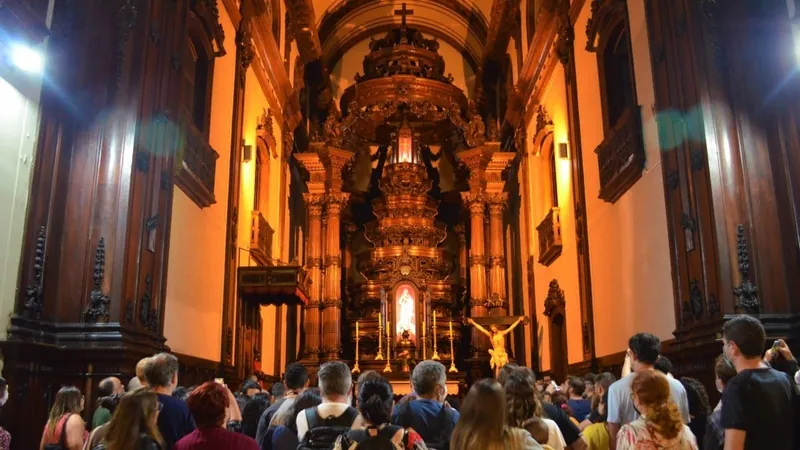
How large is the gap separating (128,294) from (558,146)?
9.40 m

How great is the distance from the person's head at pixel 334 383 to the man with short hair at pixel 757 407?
6.49 ft

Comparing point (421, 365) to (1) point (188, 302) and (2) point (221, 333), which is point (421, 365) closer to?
(1) point (188, 302)

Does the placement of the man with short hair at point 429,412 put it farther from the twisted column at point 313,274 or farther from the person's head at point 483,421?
the twisted column at point 313,274

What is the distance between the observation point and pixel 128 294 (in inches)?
299

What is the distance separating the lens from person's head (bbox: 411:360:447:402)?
4.12 meters

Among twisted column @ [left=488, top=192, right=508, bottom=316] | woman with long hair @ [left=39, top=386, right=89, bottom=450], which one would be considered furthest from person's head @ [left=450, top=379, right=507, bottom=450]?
twisted column @ [left=488, top=192, right=508, bottom=316]

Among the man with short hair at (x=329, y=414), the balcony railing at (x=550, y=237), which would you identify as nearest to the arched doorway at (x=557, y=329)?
the balcony railing at (x=550, y=237)

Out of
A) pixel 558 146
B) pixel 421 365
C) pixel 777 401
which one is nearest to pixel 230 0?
pixel 558 146

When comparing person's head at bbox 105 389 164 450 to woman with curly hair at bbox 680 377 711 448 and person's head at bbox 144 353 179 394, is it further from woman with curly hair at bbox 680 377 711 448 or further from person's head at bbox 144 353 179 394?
woman with curly hair at bbox 680 377 711 448

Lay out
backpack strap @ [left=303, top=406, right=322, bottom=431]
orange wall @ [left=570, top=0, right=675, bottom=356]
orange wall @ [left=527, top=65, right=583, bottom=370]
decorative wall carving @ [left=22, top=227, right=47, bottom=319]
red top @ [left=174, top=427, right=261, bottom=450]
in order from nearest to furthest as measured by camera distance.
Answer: red top @ [left=174, top=427, right=261, bottom=450] → backpack strap @ [left=303, top=406, right=322, bottom=431] → decorative wall carving @ [left=22, top=227, right=47, bottom=319] → orange wall @ [left=570, top=0, right=675, bottom=356] → orange wall @ [left=527, top=65, right=583, bottom=370]

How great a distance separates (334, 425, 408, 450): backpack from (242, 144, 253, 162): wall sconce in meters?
11.1

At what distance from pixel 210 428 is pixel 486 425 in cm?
143

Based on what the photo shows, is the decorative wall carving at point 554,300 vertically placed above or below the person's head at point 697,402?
above

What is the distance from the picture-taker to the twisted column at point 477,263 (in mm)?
18047
